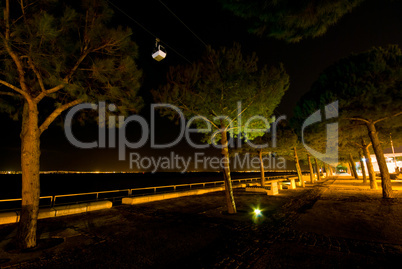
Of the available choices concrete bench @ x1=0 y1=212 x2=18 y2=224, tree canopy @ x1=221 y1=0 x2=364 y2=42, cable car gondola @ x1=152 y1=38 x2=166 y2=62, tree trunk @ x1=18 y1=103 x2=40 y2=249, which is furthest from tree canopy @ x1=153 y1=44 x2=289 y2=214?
Answer: concrete bench @ x1=0 y1=212 x2=18 y2=224

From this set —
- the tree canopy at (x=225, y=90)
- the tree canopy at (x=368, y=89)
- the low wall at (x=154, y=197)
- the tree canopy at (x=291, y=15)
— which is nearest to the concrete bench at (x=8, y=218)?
the low wall at (x=154, y=197)

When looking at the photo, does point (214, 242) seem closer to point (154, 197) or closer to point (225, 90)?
point (225, 90)

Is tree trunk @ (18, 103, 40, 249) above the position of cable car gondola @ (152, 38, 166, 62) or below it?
below

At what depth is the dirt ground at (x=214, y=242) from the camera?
13.2 ft

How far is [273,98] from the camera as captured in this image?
905 cm

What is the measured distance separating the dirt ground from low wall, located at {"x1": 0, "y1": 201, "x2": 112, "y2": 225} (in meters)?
0.65

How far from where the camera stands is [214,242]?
5195 millimetres

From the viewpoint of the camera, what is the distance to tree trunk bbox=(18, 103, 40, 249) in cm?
486

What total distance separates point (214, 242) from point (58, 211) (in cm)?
739

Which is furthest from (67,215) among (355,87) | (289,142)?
(289,142)

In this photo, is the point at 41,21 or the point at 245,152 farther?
the point at 245,152

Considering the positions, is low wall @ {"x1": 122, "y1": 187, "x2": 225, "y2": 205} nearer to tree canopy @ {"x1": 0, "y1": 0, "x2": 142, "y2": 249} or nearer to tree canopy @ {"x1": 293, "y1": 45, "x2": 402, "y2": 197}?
tree canopy @ {"x1": 0, "y1": 0, "x2": 142, "y2": 249}

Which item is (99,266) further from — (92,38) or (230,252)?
(92,38)

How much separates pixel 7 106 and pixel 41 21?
4.05 metres
